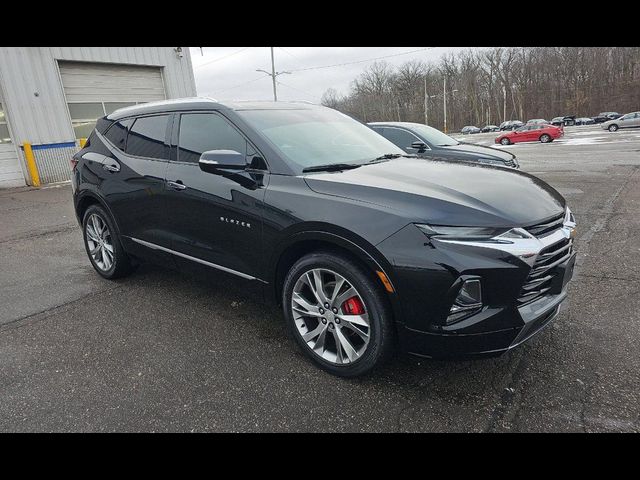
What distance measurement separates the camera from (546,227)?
235cm

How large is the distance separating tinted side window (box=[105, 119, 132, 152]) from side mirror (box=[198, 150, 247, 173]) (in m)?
1.68

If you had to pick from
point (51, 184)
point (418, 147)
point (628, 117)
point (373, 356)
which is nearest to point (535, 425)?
point (373, 356)

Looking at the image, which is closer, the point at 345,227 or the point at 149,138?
the point at 345,227

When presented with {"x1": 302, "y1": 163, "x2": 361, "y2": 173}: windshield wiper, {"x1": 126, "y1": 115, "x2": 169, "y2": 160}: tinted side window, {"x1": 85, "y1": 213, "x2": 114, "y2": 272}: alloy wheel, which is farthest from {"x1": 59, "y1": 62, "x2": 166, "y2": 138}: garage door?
{"x1": 302, "y1": 163, "x2": 361, "y2": 173}: windshield wiper

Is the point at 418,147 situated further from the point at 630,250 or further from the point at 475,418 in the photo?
the point at 475,418

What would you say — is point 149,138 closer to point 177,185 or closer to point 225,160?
point 177,185

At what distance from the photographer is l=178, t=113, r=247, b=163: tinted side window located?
3074 millimetres

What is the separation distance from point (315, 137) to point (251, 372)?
185 cm

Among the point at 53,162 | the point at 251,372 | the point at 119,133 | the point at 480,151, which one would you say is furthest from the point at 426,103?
the point at 251,372

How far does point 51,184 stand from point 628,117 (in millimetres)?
41528

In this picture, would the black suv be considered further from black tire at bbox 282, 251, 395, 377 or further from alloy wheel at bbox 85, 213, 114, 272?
alloy wheel at bbox 85, 213, 114, 272

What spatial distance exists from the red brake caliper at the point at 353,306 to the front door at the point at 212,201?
73 centimetres

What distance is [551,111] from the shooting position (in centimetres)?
6812

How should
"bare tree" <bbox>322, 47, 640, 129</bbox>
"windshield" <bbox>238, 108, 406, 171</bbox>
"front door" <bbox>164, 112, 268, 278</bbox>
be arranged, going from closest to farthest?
1. "front door" <bbox>164, 112, 268, 278</bbox>
2. "windshield" <bbox>238, 108, 406, 171</bbox>
3. "bare tree" <bbox>322, 47, 640, 129</bbox>
